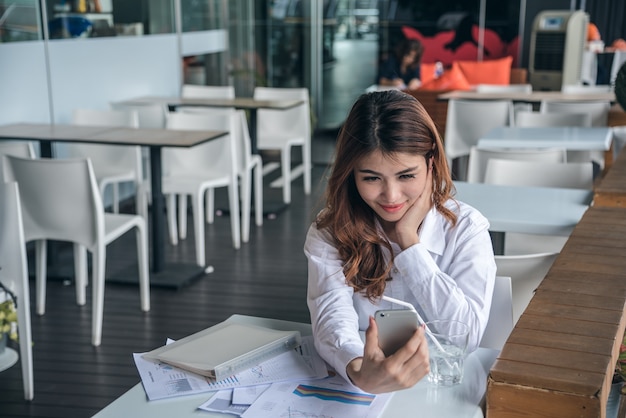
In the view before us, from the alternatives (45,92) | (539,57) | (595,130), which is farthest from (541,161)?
(539,57)

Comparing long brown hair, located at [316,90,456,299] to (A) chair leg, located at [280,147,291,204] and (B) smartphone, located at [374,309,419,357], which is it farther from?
(A) chair leg, located at [280,147,291,204]

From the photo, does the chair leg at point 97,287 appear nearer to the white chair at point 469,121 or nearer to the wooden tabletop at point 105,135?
the wooden tabletop at point 105,135

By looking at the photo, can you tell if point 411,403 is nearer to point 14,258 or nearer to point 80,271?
point 14,258

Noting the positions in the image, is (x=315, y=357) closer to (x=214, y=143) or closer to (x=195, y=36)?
(x=214, y=143)

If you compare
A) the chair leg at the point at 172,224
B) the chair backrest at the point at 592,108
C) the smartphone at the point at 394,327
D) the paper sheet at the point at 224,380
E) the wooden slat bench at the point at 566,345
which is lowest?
the chair leg at the point at 172,224

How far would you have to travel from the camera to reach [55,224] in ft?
12.4

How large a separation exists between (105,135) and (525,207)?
8.88ft

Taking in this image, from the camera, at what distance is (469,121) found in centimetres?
646

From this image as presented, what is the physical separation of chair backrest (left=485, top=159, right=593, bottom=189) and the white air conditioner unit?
5.93 metres

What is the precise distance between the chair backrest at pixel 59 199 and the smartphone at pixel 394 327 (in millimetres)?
2506

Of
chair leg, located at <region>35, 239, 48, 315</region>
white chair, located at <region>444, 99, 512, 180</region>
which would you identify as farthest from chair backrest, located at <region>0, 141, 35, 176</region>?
white chair, located at <region>444, 99, 512, 180</region>

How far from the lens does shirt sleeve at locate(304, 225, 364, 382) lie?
5.37 ft

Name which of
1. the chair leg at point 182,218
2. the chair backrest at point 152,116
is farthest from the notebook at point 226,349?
the chair backrest at point 152,116

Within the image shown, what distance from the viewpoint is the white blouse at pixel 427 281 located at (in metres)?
1.78
